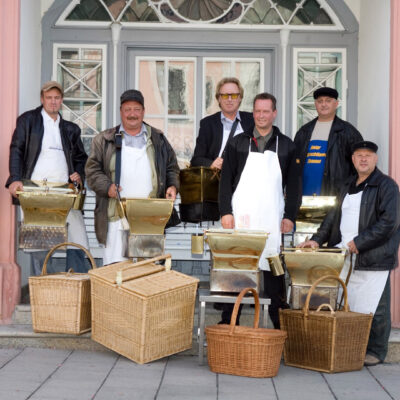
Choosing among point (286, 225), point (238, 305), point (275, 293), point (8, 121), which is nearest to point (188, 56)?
point (8, 121)

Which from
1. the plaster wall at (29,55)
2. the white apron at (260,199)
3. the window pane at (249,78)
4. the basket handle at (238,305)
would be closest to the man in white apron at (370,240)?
the white apron at (260,199)

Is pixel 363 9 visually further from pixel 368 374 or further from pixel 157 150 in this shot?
pixel 368 374

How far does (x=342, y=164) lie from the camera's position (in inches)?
238

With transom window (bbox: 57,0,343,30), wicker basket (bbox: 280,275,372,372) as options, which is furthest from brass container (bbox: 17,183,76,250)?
transom window (bbox: 57,0,343,30)

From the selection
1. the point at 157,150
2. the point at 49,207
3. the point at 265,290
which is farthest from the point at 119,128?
the point at 265,290

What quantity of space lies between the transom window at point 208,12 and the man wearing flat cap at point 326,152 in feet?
6.66

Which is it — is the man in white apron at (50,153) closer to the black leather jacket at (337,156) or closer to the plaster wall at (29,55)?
the plaster wall at (29,55)

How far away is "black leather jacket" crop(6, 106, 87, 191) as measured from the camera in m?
6.07

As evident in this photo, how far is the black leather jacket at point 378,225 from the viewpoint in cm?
549

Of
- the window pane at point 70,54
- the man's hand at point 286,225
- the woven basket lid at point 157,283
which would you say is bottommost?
the woven basket lid at point 157,283

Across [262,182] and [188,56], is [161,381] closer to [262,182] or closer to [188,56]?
[262,182]

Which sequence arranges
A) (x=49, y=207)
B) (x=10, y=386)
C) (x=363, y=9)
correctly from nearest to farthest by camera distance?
(x=10, y=386) < (x=49, y=207) < (x=363, y=9)

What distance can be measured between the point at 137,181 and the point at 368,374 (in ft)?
7.19

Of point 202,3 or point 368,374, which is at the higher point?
point 202,3
